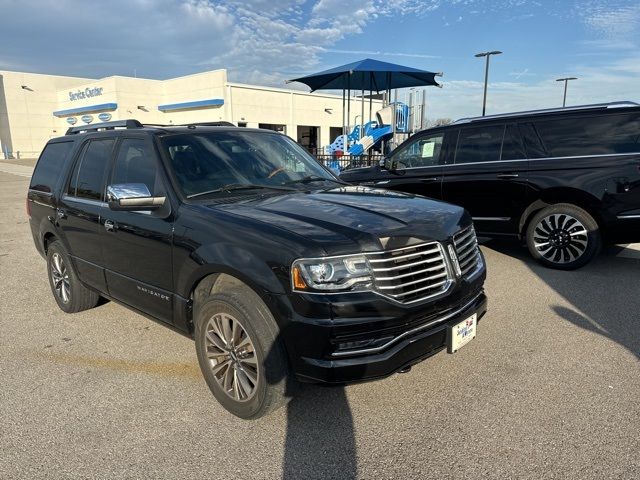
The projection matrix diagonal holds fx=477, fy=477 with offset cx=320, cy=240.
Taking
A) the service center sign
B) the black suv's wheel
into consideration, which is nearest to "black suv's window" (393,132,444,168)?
the black suv's wheel

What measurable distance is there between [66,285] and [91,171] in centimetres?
138

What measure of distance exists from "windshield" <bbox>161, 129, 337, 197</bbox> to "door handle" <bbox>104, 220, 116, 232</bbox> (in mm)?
786

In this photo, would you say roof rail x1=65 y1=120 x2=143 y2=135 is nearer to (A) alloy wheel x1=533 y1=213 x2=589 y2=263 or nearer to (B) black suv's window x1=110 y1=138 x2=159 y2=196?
(B) black suv's window x1=110 y1=138 x2=159 y2=196

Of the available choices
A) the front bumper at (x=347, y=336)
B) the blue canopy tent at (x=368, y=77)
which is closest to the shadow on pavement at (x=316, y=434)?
the front bumper at (x=347, y=336)

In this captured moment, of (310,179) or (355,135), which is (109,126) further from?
(355,135)

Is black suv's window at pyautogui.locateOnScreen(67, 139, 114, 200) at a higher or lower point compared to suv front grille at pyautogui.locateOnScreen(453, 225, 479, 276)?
higher

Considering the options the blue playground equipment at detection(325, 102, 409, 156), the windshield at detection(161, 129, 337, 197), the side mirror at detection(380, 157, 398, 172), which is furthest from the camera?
the blue playground equipment at detection(325, 102, 409, 156)

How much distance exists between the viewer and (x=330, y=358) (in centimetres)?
257

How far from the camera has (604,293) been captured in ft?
17.2

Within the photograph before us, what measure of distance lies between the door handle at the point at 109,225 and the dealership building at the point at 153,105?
3221 cm

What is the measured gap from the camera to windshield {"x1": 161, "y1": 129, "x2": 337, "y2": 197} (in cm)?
361

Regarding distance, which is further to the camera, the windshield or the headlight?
the windshield

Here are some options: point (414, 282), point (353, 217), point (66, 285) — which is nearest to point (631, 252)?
point (414, 282)

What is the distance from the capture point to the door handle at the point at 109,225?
3.90 meters
